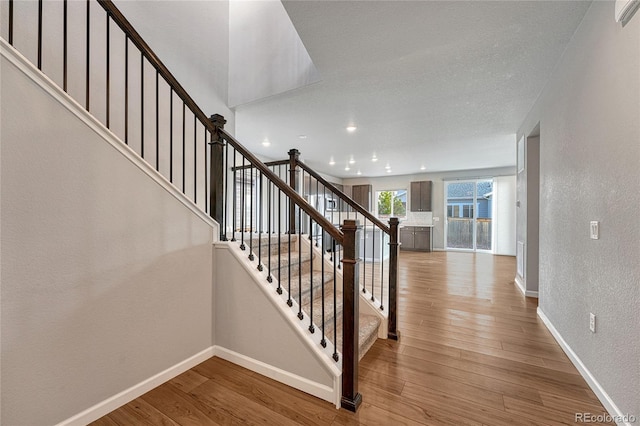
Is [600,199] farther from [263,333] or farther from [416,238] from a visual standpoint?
[416,238]

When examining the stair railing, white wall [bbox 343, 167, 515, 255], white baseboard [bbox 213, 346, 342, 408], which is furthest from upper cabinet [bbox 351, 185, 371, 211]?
white baseboard [bbox 213, 346, 342, 408]

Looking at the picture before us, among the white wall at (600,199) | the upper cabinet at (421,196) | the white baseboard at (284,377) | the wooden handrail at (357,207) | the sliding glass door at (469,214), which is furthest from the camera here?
the upper cabinet at (421,196)

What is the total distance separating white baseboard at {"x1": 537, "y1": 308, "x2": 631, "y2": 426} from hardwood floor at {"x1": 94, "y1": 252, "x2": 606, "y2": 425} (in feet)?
0.14

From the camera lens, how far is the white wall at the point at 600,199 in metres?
1.37

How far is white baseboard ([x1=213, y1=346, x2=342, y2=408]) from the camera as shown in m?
1.61

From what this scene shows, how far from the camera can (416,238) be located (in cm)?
851

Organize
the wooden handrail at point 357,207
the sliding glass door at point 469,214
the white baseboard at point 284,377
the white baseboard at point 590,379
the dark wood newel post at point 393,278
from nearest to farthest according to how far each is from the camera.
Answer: the white baseboard at point 590,379, the white baseboard at point 284,377, the dark wood newel post at point 393,278, the wooden handrail at point 357,207, the sliding glass door at point 469,214

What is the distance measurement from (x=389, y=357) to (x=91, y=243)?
2178 mm

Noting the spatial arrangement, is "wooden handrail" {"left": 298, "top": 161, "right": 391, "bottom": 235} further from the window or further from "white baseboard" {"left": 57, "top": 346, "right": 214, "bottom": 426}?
the window

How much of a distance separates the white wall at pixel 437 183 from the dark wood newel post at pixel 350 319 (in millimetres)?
7785

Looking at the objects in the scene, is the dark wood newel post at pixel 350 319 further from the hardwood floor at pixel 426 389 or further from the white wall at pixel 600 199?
the white wall at pixel 600 199

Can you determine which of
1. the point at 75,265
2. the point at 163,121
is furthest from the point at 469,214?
the point at 75,265

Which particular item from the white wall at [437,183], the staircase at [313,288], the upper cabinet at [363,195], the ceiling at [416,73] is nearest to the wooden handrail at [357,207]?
the staircase at [313,288]

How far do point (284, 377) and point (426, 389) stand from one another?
94cm
